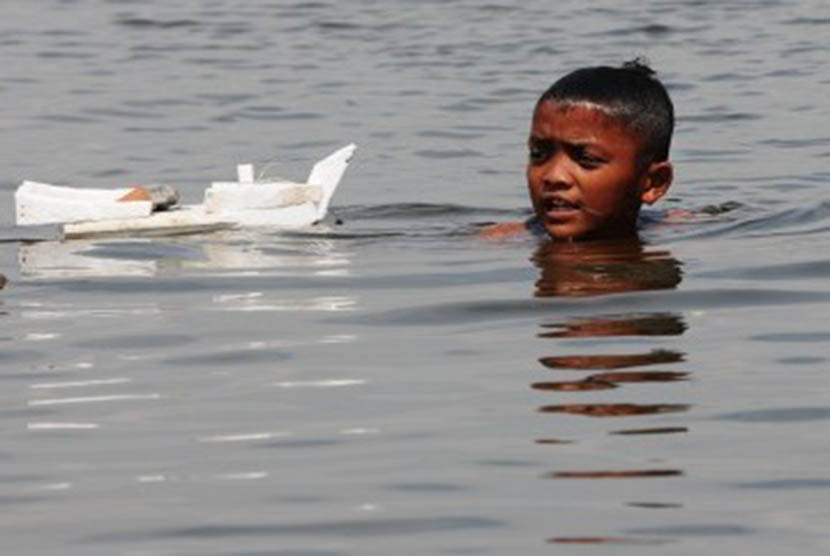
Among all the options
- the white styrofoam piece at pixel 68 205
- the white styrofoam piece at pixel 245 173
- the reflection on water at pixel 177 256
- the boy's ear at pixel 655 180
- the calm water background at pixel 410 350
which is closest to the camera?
the calm water background at pixel 410 350

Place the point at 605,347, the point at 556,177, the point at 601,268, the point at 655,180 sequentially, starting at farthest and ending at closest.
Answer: the point at 655,180 → the point at 556,177 → the point at 601,268 → the point at 605,347

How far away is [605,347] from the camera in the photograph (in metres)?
7.55

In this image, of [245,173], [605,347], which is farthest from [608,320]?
[245,173]

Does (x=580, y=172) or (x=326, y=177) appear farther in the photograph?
(x=326, y=177)

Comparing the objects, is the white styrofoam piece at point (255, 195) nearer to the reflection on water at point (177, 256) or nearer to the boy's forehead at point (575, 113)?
the reflection on water at point (177, 256)

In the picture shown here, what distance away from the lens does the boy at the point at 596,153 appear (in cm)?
1024

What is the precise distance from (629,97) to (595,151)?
260 mm

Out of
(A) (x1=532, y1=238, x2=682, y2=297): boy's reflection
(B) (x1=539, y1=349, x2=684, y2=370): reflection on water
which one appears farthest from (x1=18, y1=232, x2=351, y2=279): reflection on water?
(B) (x1=539, y1=349, x2=684, y2=370): reflection on water

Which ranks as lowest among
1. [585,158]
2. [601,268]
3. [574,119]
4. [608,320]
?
[601,268]

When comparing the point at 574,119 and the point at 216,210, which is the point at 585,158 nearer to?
the point at 574,119

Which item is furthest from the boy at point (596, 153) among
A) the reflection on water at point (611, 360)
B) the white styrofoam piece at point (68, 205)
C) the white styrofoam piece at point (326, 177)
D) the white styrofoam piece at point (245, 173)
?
the reflection on water at point (611, 360)

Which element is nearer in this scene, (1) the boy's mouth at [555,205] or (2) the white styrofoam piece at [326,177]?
(1) the boy's mouth at [555,205]

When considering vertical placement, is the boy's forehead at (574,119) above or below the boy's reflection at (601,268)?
above

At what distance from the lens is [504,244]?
10234mm
